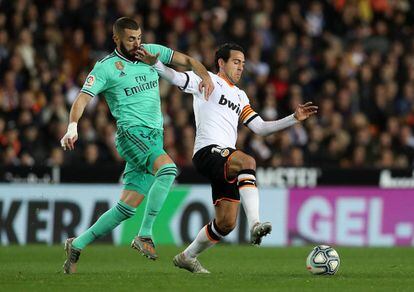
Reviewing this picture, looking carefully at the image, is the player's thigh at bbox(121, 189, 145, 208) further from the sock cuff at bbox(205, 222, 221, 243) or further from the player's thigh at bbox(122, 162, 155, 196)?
the sock cuff at bbox(205, 222, 221, 243)

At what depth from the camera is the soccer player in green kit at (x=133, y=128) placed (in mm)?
11352

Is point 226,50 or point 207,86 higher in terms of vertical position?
point 226,50

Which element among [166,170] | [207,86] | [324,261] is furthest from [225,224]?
[207,86]

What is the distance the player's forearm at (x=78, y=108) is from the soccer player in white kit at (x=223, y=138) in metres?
0.83

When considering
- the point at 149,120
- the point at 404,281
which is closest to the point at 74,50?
the point at 149,120

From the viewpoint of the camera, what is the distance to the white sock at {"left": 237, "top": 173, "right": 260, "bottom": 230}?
10.4 metres

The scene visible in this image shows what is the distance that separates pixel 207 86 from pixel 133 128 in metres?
0.96

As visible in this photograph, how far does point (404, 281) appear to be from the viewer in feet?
34.5

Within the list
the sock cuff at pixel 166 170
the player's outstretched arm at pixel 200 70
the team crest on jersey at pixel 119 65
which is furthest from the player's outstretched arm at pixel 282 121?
the team crest on jersey at pixel 119 65

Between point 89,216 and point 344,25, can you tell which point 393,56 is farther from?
point 89,216

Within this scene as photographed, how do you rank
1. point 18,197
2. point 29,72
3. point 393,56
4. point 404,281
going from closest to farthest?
point 404,281
point 18,197
point 29,72
point 393,56

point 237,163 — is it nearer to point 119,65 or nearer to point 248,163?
point 248,163

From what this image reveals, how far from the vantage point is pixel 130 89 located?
1159cm

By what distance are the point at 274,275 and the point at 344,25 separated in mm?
12207
